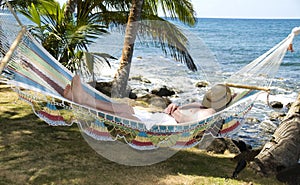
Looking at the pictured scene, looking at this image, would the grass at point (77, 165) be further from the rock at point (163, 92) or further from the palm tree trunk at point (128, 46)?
the rock at point (163, 92)

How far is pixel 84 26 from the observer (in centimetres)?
407

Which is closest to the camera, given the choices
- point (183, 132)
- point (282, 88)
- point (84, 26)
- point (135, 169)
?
point (183, 132)

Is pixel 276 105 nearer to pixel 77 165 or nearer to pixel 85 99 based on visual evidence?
pixel 77 165

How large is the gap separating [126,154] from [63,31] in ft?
6.19

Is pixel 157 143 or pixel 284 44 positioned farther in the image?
pixel 284 44

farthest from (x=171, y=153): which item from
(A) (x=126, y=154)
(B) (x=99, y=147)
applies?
(B) (x=99, y=147)

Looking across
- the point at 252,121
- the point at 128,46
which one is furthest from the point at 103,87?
the point at 252,121

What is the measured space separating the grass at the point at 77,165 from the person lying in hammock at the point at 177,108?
1.26ft

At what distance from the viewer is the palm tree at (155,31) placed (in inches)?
156

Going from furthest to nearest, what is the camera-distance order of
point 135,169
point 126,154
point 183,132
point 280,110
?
1. point 280,110
2. point 126,154
3. point 135,169
4. point 183,132

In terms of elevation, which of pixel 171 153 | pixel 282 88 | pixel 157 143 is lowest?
pixel 282 88

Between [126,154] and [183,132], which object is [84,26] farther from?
[183,132]

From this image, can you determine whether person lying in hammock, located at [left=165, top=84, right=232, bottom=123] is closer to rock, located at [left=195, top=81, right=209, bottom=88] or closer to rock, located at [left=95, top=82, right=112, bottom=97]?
rock, located at [left=95, top=82, right=112, bottom=97]

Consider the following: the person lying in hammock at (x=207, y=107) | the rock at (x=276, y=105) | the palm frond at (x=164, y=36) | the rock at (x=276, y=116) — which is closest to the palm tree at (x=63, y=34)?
the palm frond at (x=164, y=36)
